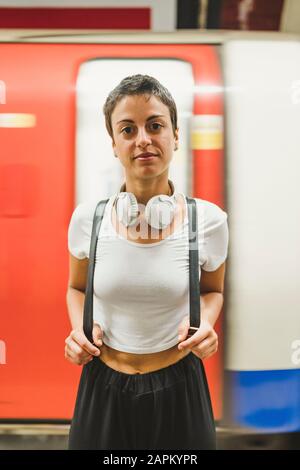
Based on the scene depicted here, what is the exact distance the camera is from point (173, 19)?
3357mm

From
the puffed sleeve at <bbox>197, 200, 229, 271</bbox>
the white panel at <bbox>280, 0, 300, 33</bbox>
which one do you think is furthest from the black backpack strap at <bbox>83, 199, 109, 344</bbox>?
the white panel at <bbox>280, 0, 300, 33</bbox>

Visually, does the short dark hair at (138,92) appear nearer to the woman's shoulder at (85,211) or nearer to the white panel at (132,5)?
the woman's shoulder at (85,211)

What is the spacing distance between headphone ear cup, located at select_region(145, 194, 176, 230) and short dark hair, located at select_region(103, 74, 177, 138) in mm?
219

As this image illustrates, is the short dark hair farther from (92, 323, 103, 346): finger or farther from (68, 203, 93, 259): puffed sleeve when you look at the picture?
(92, 323, 103, 346): finger

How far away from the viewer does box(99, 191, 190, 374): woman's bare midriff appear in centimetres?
147

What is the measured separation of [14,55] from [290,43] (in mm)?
907

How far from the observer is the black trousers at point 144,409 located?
1.47 m

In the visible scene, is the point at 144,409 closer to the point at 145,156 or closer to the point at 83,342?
the point at 83,342

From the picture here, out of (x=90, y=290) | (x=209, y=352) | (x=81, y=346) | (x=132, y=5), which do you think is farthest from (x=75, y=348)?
(x=132, y=5)

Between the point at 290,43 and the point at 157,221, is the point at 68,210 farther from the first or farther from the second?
the point at 290,43

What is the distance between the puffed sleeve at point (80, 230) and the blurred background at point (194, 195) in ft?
0.08

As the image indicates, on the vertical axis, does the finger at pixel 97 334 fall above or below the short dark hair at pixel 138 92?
below

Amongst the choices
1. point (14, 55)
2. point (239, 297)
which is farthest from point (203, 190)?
point (14, 55)

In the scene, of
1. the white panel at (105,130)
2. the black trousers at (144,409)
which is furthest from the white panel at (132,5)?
the black trousers at (144,409)
